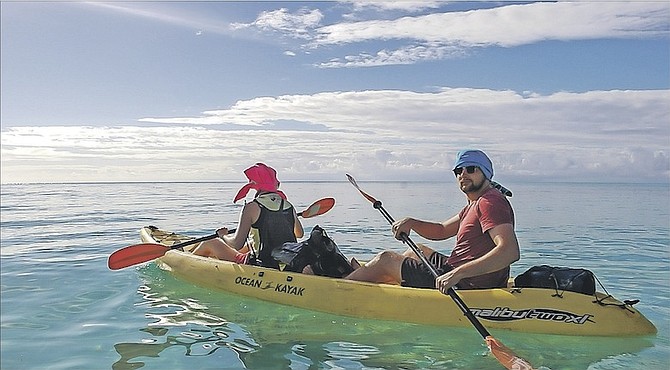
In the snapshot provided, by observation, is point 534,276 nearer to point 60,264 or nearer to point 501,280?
point 501,280

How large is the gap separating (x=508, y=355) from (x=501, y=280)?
3.63ft

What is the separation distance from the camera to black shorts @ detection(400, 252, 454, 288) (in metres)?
5.13

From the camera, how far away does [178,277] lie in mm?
6980

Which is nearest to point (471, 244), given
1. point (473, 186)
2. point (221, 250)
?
point (473, 186)

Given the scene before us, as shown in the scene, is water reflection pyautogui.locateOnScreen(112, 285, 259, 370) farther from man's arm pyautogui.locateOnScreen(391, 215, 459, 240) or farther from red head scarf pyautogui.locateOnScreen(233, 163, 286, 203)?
man's arm pyautogui.locateOnScreen(391, 215, 459, 240)

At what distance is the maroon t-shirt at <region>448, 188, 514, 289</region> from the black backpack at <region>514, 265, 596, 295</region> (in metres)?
0.19

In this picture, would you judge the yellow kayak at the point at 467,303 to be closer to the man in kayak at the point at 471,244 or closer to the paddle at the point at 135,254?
the man in kayak at the point at 471,244

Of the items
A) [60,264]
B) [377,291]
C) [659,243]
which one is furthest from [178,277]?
[659,243]

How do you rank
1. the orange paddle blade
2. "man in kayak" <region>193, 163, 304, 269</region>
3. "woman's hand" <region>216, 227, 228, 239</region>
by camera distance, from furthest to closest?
"woman's hand" <region>216, 227, 228, 239</region>, "man in kayak" <region>193, 163, 304, 269</region>, the orange paddle blade

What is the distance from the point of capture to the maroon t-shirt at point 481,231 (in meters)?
4.45

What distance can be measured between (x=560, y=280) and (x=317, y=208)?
3.54 metres

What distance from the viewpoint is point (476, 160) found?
4.66m

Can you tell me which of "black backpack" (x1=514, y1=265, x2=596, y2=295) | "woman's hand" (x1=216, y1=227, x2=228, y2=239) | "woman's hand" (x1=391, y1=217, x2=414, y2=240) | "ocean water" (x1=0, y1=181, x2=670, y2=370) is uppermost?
"woman's hand" (x1=391, y1=217, x2=414, y2=240)

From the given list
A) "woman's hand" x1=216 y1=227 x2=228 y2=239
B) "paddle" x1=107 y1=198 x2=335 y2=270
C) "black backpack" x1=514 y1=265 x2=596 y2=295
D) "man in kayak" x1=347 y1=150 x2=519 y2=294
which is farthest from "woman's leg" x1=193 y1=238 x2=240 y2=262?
"black backpack" x1=514 y1=265 x2=596 y2=295
